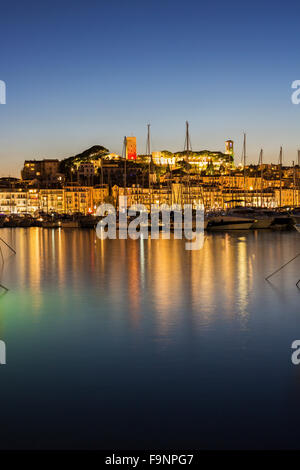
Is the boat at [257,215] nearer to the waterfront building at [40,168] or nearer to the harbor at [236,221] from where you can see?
the harbor at [236,221]

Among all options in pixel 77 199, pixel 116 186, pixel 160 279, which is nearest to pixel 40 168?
pixel 77 199

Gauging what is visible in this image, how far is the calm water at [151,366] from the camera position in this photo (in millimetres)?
5199

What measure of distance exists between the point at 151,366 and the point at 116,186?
98737mm

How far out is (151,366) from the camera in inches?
286

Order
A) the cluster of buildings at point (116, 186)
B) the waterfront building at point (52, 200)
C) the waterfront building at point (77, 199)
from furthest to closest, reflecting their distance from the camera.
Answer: the waterfront building at point (52, 200), the waterfront building at point (77, 199), the cluster of buildings at point (116, 186)

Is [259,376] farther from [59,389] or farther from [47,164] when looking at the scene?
[47,164]

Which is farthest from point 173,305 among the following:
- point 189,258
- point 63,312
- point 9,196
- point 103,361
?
point 9,196

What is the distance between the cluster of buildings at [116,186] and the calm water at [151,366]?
71.4 m

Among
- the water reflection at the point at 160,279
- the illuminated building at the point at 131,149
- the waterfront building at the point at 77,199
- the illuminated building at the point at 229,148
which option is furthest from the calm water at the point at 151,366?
the illuminated building at the point at 229,148

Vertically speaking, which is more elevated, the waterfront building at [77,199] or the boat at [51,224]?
the waterfront building at [77,199]

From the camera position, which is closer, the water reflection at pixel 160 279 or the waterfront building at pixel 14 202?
the water reflection at pixel 160 279

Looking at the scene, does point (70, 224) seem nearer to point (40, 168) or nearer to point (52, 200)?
point (52, 200)

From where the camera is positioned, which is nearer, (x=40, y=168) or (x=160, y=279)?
(x=160, y=279)

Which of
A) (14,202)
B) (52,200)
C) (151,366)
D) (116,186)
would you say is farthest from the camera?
(14,202)
